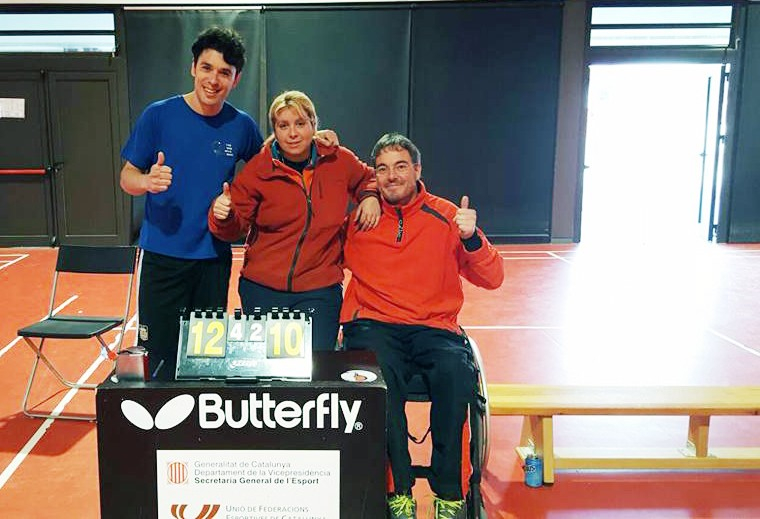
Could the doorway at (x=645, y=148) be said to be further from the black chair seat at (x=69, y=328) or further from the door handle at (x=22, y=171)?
the black chair seat at (x=69, y=328)

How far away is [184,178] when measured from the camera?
252 centimetres

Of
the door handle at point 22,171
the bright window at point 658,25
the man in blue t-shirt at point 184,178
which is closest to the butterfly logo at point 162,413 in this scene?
the man in blue t-shirt at point 184,178

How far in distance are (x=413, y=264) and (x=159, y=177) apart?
0.98 metres

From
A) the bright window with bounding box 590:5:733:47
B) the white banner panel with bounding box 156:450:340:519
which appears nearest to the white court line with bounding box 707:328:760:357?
the white banner panel with bounding box 156:450:340:519

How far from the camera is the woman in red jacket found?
2.44m

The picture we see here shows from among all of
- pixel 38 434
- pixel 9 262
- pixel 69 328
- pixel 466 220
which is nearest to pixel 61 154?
pixel 9 262

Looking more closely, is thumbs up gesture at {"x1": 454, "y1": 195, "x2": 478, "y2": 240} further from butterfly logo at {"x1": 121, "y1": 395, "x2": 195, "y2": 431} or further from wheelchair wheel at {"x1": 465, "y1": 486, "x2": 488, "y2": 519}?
butterfly logo at {"x1": 121, "y1": 395, "x2": 195, "y2": 431}

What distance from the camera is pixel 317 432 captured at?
179cm

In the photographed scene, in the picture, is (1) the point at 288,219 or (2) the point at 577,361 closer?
(1) the point at 288,219

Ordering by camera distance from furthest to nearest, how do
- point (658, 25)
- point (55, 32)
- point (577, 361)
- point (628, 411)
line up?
point (658, 25)
point (55, 32)
point (577, 361)
point (628, 411)

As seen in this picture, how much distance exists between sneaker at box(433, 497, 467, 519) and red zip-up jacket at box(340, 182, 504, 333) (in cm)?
64

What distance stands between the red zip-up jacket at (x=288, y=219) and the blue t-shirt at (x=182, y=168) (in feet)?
0.32

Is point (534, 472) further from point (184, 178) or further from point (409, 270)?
point (184, 178)

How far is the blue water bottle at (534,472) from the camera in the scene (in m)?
2.77
